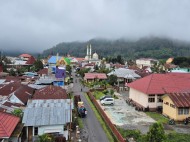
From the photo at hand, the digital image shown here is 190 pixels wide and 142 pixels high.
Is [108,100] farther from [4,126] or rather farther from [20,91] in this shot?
[4,126]

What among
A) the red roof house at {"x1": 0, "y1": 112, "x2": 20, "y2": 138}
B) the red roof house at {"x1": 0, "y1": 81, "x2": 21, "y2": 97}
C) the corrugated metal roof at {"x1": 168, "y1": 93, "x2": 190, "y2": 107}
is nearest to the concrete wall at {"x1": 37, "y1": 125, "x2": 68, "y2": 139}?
the red roof house at {"x1": 0, "y1": 112, "x2": 20, "y2": 138}

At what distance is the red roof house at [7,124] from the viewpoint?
49.0ft

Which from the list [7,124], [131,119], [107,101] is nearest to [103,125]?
[131,119]

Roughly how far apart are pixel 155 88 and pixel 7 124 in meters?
18.9

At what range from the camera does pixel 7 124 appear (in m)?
16.2

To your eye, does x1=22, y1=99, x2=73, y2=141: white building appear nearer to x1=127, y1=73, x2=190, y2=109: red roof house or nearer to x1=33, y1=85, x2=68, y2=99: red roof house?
x1=33, y1=85, x2=68, y2=99: red roof house

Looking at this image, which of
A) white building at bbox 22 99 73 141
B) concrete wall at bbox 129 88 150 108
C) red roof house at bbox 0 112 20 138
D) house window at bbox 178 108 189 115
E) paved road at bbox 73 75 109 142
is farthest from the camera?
concrete wall at bbox 129 88 150 108

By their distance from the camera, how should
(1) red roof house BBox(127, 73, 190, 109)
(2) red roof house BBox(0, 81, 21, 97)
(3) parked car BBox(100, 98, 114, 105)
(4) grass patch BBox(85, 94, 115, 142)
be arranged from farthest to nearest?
(3) parked car BBox(100, 98, 114, 105)
(2) red roof house BBox(0, 81, 21, 97)
(1) red roof house BBox(127, 73, 190, 109)
(4) grass patch BBox(85, 94, 115, 142)

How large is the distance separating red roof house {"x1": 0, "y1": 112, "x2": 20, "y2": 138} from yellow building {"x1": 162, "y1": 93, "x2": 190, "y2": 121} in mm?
15452

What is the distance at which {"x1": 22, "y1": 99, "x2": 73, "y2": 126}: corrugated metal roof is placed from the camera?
711 inches

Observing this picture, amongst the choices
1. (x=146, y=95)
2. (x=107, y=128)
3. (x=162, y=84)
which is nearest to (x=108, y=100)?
(x=146, y=95)

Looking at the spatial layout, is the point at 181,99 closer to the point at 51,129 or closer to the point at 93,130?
the point at 93,130

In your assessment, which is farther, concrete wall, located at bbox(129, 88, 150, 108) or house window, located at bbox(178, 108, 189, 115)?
concrete wall, located at bbox(129, 88, 150, 108)

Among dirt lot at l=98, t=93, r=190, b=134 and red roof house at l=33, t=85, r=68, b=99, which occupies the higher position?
red roof house at l=33, t=85, r=68, b=99
